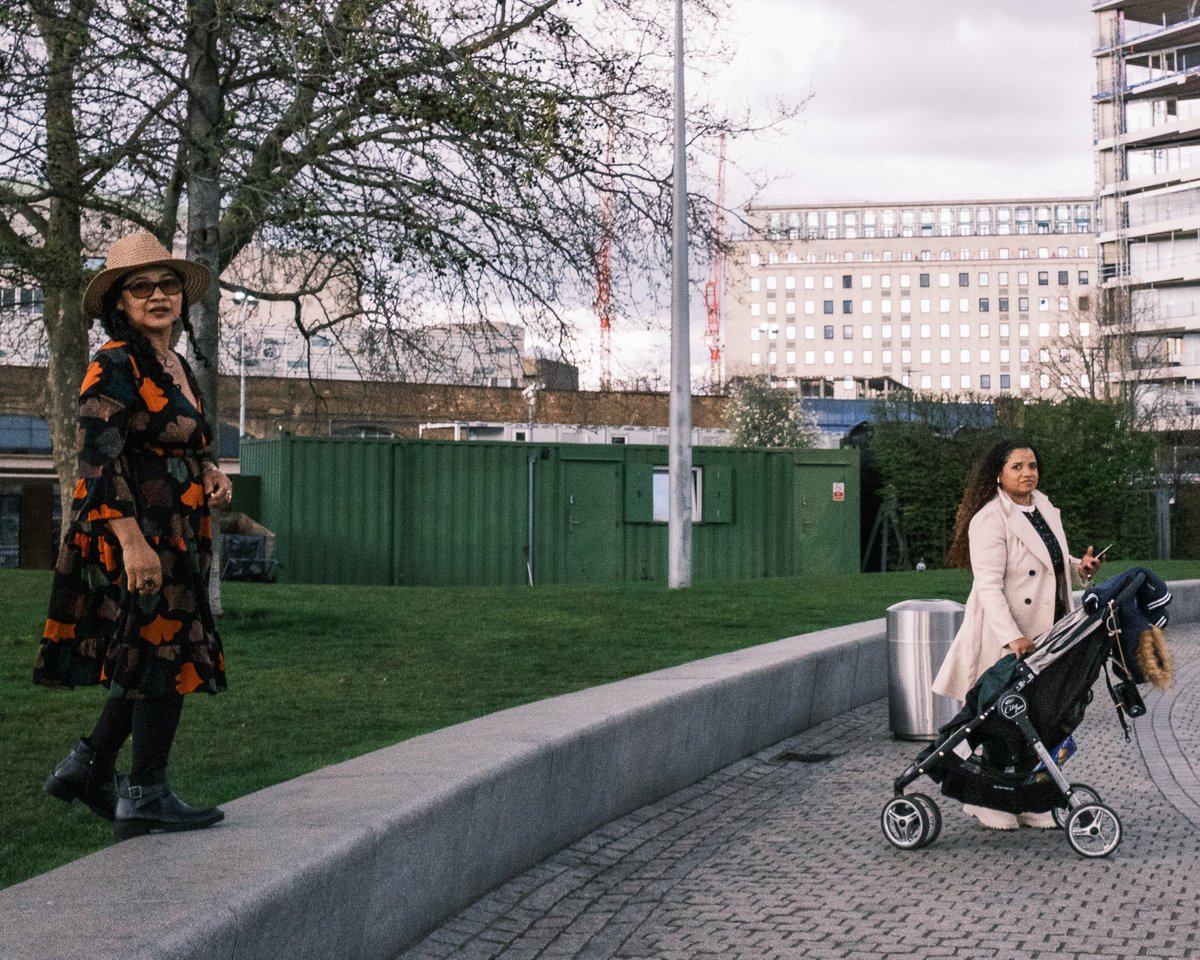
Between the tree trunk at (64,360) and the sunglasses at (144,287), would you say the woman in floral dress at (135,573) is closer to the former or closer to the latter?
the sunglasses at (144,287)

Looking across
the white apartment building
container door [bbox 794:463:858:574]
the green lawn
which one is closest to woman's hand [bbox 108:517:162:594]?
the green lawn

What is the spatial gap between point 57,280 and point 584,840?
7872mm

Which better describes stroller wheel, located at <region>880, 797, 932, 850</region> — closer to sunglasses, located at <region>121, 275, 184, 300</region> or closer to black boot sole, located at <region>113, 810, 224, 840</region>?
black boot sole, located at <region>113, 810, 224, 840</region>

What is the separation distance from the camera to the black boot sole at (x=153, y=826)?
4516 mm

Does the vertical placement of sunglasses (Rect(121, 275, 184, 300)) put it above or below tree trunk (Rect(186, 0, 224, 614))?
below

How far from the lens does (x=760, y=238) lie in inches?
634

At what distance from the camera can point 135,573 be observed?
4363mm

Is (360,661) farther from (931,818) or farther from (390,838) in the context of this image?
(390,838)

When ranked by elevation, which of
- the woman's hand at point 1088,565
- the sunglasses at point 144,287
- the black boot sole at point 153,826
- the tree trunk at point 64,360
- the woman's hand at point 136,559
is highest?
the tree trunk at point 64,360

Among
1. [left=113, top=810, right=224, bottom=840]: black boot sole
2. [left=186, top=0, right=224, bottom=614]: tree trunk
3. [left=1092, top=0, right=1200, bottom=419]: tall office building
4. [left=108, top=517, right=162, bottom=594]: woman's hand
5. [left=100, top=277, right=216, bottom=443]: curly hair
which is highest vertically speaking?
[left=1092, top=0, right=1200, bottom=419]: tall office building

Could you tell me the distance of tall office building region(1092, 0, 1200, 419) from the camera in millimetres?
81688

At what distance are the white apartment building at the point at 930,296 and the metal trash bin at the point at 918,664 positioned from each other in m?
152

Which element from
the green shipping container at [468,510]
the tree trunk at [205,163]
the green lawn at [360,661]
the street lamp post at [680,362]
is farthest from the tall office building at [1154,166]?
the tree trunk at [205,163]

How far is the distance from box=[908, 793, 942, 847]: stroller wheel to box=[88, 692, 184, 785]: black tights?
9.98 feet
